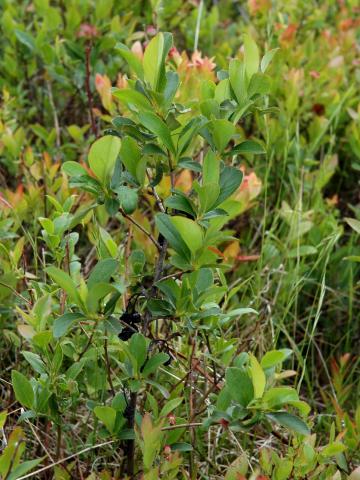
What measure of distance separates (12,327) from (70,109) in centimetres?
115

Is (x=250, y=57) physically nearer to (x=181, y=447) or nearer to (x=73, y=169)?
(x=73, y=169)

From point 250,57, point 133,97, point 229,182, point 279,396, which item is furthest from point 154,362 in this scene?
point 250,57

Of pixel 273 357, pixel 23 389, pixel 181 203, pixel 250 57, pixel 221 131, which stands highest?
pixel 250 57

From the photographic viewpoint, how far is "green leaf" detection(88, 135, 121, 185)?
1.33 metres

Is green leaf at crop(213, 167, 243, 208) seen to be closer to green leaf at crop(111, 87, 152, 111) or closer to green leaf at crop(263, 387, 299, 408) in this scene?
green leaf at crop(111, 87, 152, 111)

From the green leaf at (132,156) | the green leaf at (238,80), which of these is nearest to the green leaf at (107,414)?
the green leaf at (132,156)

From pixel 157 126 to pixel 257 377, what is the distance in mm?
481

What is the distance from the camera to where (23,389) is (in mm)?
1450

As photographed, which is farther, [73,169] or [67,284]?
[73,169]

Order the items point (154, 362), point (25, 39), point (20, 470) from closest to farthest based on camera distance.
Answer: point (20, 470) < point (154, 362) < point (25, 39)

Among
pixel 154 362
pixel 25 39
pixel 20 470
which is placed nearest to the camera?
pixel 20 470

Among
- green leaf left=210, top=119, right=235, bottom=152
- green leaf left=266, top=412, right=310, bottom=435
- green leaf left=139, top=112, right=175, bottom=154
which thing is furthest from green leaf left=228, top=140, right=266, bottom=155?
green leaf left=266, top=412, right=310, bottom=435

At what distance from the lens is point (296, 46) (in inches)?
123

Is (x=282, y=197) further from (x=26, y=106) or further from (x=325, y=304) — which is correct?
(x=26, y=106)
